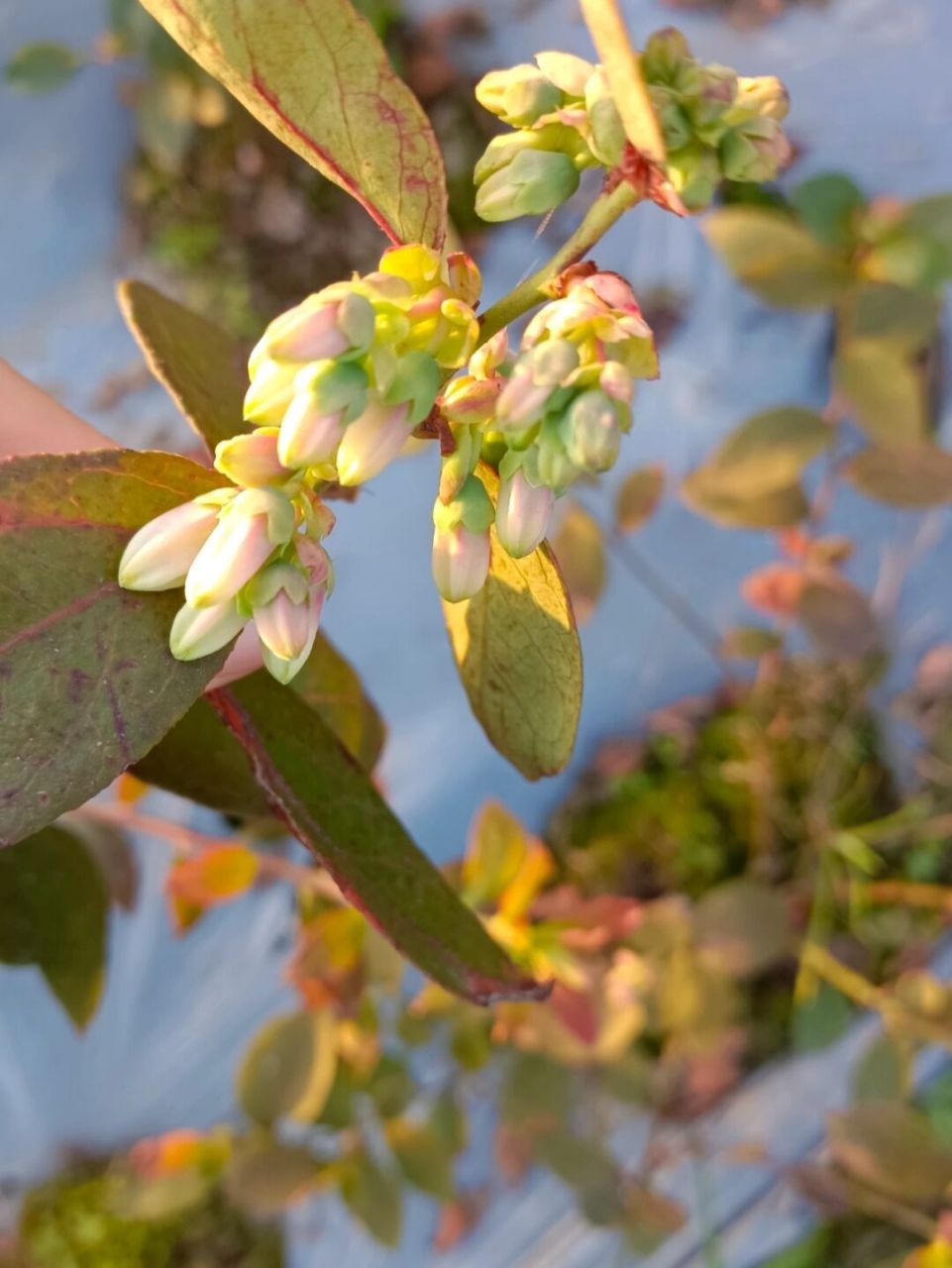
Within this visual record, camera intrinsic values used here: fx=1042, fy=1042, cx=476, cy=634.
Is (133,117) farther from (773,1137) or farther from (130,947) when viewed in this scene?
(773,1137)

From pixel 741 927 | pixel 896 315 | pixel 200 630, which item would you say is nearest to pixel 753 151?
pixel 200 630

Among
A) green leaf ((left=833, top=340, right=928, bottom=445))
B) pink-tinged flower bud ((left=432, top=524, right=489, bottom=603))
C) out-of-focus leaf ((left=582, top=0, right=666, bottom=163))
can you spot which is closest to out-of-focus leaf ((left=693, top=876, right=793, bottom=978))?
green leaf ((left=833, top=340, right=928, bottom=445))

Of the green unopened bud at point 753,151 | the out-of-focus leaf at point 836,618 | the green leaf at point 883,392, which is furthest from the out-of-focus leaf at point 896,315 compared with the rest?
the green unopened bud at point 753,151

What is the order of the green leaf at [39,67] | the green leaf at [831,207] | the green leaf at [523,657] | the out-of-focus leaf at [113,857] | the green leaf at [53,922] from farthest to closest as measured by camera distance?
the green leaf at [39,67], the green leaf at [831,207], the out-of-focus leaf at [113,857], the green leaf at [53,922], the green leaf at [523,657]

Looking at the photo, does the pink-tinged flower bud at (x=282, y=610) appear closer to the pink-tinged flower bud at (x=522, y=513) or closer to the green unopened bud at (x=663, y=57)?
the pink-tinged flower bud at (x=522, y=513)

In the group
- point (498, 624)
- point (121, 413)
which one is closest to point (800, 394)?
point (121, 413)

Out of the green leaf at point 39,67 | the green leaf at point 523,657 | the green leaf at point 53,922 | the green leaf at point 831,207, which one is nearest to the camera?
the green leaf at point 523,657
